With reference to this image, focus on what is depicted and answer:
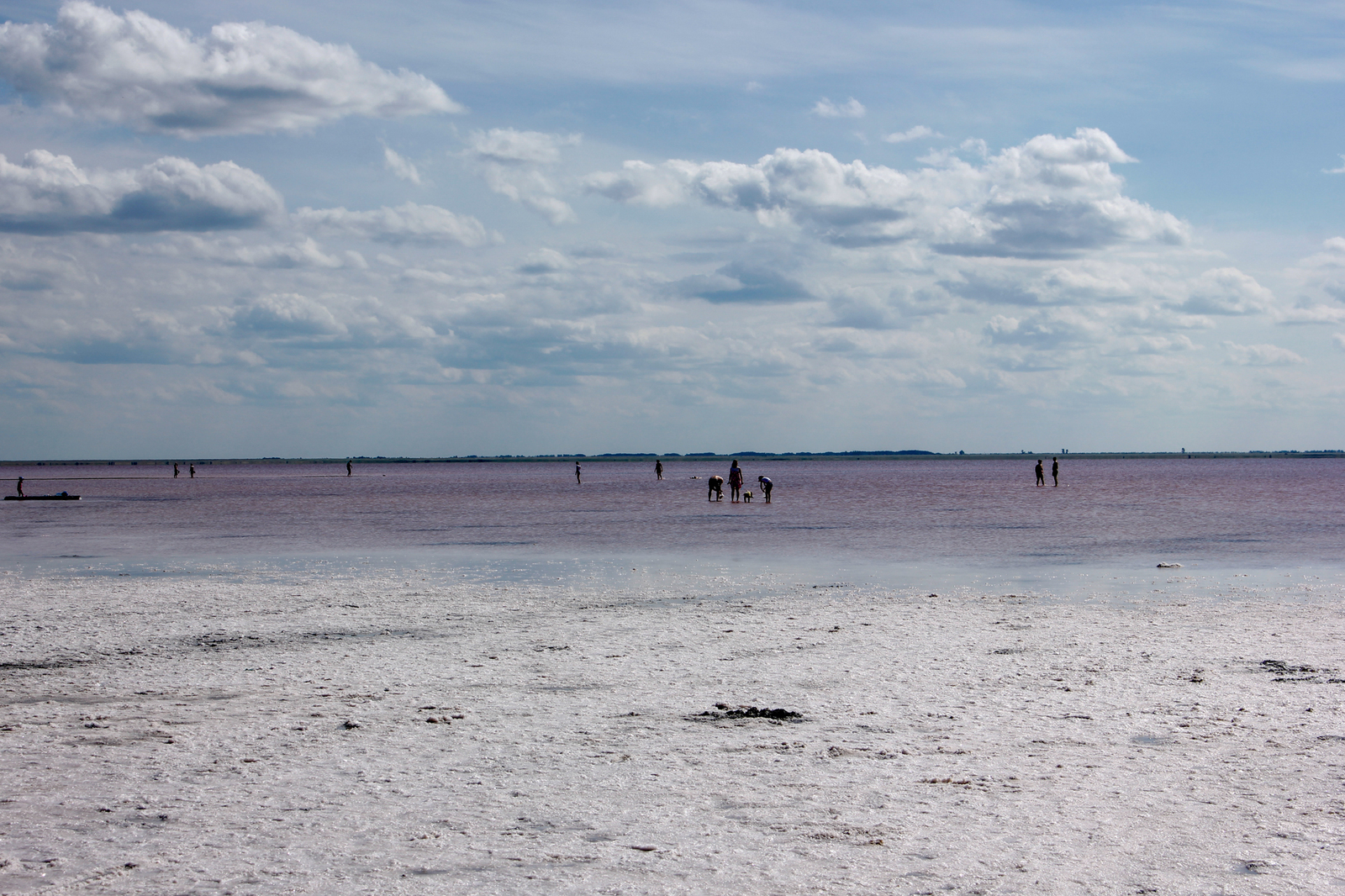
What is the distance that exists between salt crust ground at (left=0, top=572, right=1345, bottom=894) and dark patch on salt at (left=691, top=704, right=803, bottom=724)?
20 cm

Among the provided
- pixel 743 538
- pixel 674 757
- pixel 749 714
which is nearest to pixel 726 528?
pixel 743 538

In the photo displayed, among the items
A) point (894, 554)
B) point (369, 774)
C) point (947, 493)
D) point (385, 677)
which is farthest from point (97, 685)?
point (947, 493)

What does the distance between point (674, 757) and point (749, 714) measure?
4.88 ft

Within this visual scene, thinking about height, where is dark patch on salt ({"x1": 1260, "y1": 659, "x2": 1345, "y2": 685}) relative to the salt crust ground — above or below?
above

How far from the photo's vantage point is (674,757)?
8.18 m

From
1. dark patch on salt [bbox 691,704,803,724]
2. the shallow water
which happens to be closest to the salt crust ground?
dark patch on salt [bbox 691,704,803,724]

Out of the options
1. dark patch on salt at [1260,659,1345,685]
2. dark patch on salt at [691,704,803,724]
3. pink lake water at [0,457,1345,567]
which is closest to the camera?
dark patch on salt at [691,704,803,724]

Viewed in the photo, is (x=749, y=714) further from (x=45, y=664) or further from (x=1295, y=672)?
(x=45, y=664)

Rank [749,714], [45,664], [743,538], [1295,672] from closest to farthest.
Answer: [749,714], [1295,672], [45,664], [743,538]

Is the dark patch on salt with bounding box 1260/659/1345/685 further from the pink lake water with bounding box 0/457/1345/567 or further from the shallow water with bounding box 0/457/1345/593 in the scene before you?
the pink lake water with bounding box 0/457/1345/567

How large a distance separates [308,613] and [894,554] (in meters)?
14.5

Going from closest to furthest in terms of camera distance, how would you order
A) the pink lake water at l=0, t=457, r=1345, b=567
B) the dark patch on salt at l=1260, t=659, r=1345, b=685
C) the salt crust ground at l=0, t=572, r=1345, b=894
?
the salt crust ground at l=0, t=572, r=1345, b=894
the dark patch on salt at l=1260, t=659, r=1345, b=685
the pink lake water at l=0, t=457, r=1345, b=567

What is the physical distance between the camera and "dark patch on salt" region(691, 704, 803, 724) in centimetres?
938

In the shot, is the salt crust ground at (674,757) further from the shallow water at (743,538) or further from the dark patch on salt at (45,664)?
the shallow water at (743,538)
